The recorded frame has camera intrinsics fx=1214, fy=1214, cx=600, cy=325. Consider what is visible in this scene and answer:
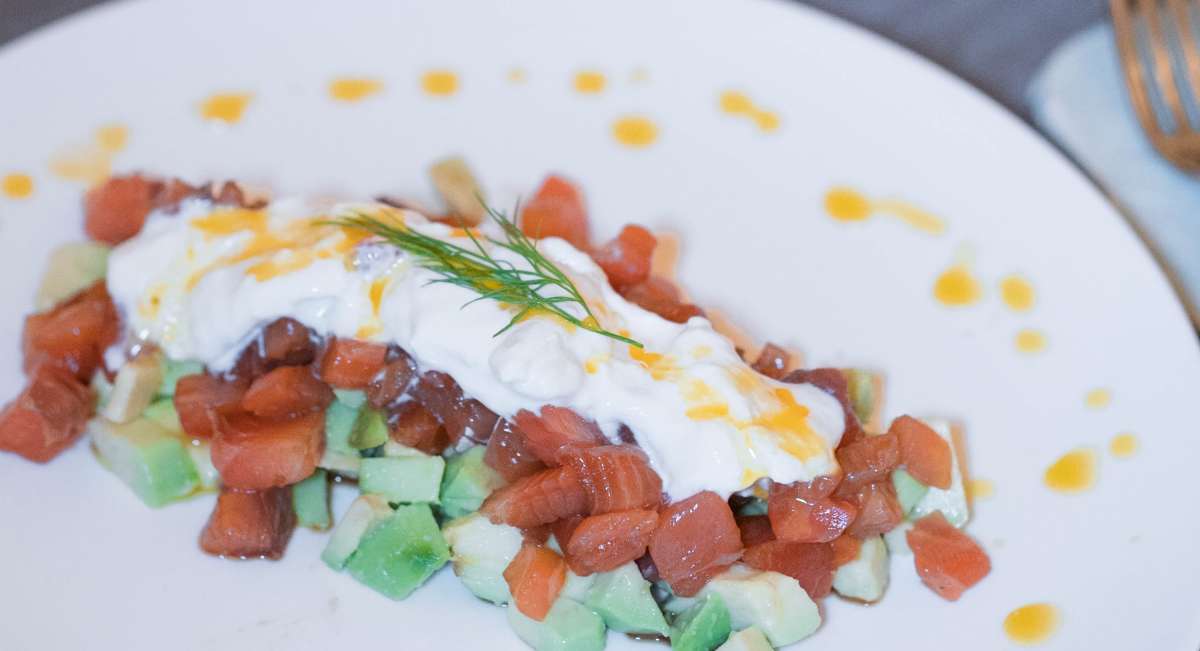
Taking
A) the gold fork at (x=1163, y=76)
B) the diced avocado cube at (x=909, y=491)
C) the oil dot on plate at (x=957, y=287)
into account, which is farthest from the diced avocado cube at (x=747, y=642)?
the gold fork at (x=1163, y=76)

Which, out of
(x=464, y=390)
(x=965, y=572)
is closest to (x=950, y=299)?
(x=965, y=572)

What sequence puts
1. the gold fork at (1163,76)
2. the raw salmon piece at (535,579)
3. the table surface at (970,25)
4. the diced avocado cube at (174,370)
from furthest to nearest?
the table surface at (970,25) → the gold fork at (1163,76) → the diced avocado cube at (174,370) → the raw salmon piece at (535,579)

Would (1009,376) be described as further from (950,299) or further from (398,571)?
(398,571)

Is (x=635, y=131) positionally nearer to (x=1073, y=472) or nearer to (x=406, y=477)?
(x=406, y=477)

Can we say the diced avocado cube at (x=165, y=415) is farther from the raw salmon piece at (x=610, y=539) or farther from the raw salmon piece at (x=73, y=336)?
the raw salmon piece at (x=610, y=539)

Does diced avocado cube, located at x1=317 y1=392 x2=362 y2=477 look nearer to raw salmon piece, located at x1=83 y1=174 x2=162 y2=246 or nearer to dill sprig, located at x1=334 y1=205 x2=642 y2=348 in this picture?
dill sprig, located at x1=334 y1=205 x2=642 y2=348
